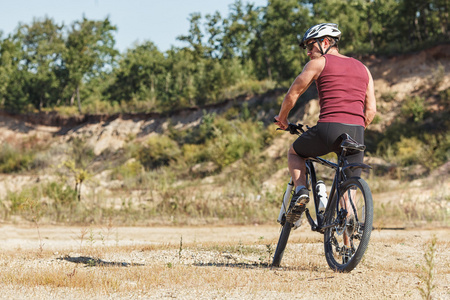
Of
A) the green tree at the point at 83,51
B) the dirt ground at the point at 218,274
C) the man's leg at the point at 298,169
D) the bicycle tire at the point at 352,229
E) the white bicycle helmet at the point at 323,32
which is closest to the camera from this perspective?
the dirt ground at the point at 218,274

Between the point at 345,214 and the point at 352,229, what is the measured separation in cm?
15

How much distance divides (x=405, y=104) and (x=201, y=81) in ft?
51.6

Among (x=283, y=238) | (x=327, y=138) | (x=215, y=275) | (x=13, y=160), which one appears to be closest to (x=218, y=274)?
(x=215, y=275)

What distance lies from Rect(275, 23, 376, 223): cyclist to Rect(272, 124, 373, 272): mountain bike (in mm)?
136

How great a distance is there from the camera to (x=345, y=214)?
4523mm

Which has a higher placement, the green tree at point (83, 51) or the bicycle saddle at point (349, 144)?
the green tree at point (83, 51)

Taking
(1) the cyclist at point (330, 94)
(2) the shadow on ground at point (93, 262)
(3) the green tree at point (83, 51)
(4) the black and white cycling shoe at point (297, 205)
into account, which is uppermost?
(3) the green tree at point (83, 51)

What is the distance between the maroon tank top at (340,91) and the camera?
466 centimetres

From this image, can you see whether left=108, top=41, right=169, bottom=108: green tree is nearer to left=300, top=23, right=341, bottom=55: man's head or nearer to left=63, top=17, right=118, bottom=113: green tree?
left=63, top=17, right=118, bottom=113: green tree

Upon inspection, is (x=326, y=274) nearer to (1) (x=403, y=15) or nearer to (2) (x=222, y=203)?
(2) (x=222, y=203)

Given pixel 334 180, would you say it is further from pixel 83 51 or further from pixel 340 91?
pixel 83 51

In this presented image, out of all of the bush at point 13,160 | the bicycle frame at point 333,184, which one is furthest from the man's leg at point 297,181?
the bush at point 13,160

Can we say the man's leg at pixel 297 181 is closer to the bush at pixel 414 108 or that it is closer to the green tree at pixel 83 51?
the bush at pixel 414 108

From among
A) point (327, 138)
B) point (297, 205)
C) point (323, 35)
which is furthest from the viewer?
point (297, 205)
